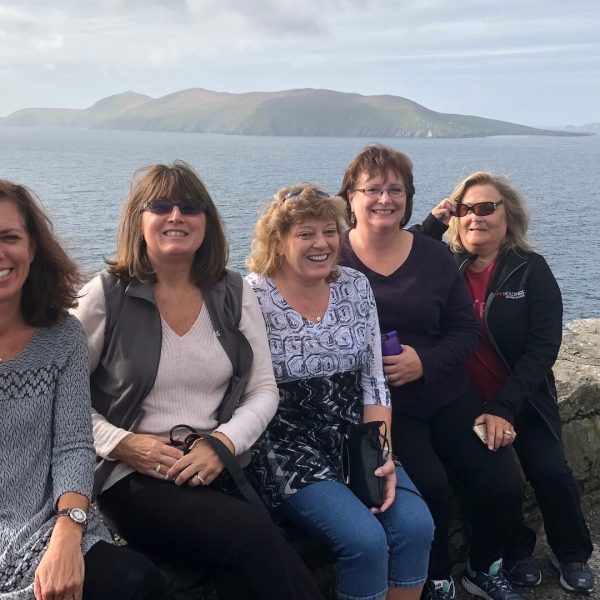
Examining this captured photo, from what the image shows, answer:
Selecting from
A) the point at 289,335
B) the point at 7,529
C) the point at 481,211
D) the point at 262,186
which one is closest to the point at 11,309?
the point at 7,529

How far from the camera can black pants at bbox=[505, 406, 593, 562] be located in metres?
4.27

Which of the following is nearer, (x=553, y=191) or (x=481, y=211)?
(x=481, y=211)

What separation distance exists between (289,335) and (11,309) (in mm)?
1415

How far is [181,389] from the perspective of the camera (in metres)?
3.47

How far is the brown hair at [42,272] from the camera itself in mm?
3076

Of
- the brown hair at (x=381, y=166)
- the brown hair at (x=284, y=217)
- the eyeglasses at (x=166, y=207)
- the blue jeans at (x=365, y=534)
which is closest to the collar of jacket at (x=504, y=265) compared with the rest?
the brown hair at (x=381, y=166)

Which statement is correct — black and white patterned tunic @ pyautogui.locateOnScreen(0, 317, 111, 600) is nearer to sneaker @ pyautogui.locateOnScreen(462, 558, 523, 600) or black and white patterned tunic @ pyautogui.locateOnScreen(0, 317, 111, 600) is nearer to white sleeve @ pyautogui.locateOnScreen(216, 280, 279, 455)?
white sleeve @ pyautogui.locateOnScreen(216, 280, 279, 455)

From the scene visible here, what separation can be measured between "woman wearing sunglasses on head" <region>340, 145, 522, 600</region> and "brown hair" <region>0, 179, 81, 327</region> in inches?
73.6

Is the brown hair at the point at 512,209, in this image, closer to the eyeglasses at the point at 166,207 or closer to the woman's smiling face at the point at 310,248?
the woman's smiling face at the point at 310,248

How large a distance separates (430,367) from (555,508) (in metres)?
1.12

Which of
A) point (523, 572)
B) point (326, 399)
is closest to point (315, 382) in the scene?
point (326, 399)

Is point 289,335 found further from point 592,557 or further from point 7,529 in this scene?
point 592,557

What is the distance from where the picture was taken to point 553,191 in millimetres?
55969

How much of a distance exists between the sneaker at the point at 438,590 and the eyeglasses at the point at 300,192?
2156 millimetres
